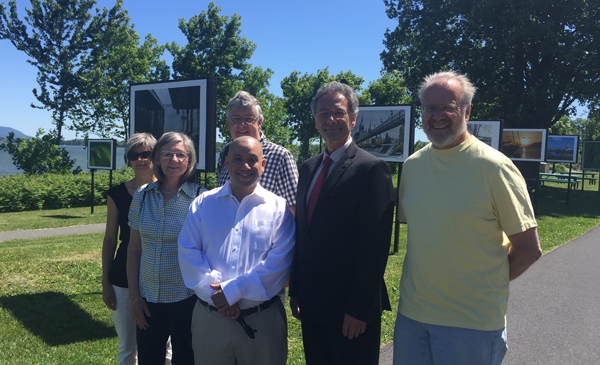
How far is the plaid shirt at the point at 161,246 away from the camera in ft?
10.6

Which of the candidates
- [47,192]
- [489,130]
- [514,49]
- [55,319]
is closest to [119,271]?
[55,319]

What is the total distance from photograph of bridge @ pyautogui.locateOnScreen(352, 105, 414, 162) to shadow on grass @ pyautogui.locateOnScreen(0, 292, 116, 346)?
227 inches

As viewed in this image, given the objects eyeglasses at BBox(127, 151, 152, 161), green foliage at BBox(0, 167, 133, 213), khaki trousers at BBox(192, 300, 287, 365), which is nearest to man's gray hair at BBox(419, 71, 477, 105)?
khaki trousers at BBox(192, 300, 287, 365)

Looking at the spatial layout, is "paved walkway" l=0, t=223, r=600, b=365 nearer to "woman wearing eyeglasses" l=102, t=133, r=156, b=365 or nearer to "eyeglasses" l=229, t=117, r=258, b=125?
"woman wearing eyeglasses" l=102, t=133, r=156, b=365

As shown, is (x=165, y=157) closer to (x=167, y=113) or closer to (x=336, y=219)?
(x=336, y=219)

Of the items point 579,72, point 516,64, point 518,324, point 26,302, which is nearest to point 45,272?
point 26,302

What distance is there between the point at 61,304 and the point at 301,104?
46.7 m

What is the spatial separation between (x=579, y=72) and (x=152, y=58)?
32.0m

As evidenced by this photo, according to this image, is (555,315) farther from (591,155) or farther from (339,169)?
(591,155)

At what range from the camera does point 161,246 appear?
10.7ft

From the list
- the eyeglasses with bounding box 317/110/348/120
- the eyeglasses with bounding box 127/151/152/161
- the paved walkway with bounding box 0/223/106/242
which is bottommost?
the paved walkway with bounding box 0/223/106/242

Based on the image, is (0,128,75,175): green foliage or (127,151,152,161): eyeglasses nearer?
(127,151,152,161): eyeglasses

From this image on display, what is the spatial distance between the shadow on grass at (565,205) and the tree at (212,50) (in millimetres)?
22564

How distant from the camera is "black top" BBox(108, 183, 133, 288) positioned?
146 inches
